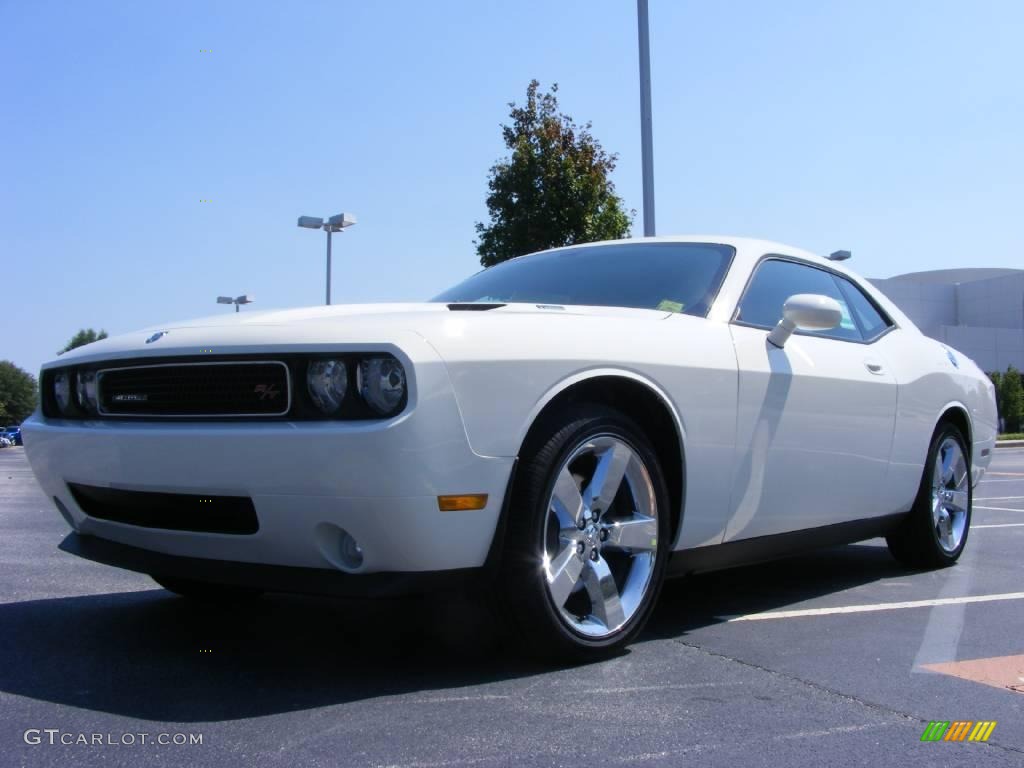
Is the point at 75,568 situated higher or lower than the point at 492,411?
lower

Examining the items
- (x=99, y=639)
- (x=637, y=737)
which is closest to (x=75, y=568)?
(x=99, y=639)

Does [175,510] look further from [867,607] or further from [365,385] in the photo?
[867,607]

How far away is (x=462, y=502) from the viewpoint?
112 inches

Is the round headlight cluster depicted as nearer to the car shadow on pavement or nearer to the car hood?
the car hood

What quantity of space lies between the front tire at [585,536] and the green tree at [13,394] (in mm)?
113268

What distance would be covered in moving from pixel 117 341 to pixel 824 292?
10.00 feet

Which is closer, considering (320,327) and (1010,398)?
(320,327)

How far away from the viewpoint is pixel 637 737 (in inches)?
98.5

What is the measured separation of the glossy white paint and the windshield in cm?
11

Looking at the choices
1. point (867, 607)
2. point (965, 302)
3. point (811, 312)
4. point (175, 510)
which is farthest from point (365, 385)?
point (965, 302)

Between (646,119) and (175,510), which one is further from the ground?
(646,119)

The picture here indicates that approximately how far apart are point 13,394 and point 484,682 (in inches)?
4684

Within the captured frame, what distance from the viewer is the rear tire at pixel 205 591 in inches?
156

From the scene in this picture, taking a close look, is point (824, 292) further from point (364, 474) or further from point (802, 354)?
point (364, 474)
